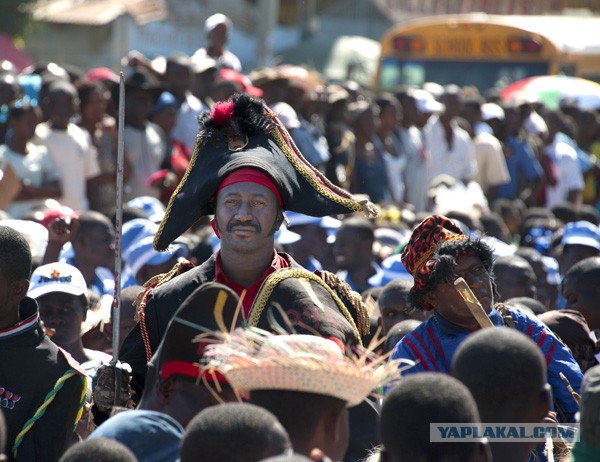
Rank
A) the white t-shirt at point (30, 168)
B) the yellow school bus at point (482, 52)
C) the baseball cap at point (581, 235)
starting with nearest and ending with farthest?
the baseball cap at point (581, 235)
the white t-shirt at point (30, 168)
the yellow school bus at point (482, 52)

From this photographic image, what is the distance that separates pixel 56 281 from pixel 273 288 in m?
1.94

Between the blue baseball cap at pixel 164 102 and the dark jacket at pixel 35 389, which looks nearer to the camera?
the dark jacket at pixel 35 389

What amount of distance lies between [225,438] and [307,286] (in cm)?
161

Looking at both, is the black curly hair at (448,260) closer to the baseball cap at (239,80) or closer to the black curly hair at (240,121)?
the black curly hair at (240,121)

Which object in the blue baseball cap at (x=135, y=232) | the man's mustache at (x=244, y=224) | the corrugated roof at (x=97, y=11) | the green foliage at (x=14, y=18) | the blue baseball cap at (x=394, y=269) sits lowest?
the corrugated roof at (x=97, y=11)

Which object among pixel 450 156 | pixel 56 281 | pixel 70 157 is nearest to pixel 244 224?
pixel 56 281

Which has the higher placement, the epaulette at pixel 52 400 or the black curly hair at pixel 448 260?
the black curly hair at pixel 448 260

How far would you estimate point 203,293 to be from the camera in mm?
3748

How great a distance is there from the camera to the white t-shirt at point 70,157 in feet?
32.1

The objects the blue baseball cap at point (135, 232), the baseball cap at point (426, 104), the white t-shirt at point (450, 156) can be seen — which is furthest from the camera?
the baseball cap at point (426, 104)

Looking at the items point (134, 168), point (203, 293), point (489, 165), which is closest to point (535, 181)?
point (489, 165)

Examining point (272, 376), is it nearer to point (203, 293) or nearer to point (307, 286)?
point (203, 293)

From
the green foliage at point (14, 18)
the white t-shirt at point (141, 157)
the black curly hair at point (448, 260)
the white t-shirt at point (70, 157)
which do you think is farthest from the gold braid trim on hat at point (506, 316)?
the green foliage at point (14, 18)

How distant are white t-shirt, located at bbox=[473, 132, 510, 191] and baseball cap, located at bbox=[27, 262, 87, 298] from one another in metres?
8.76
